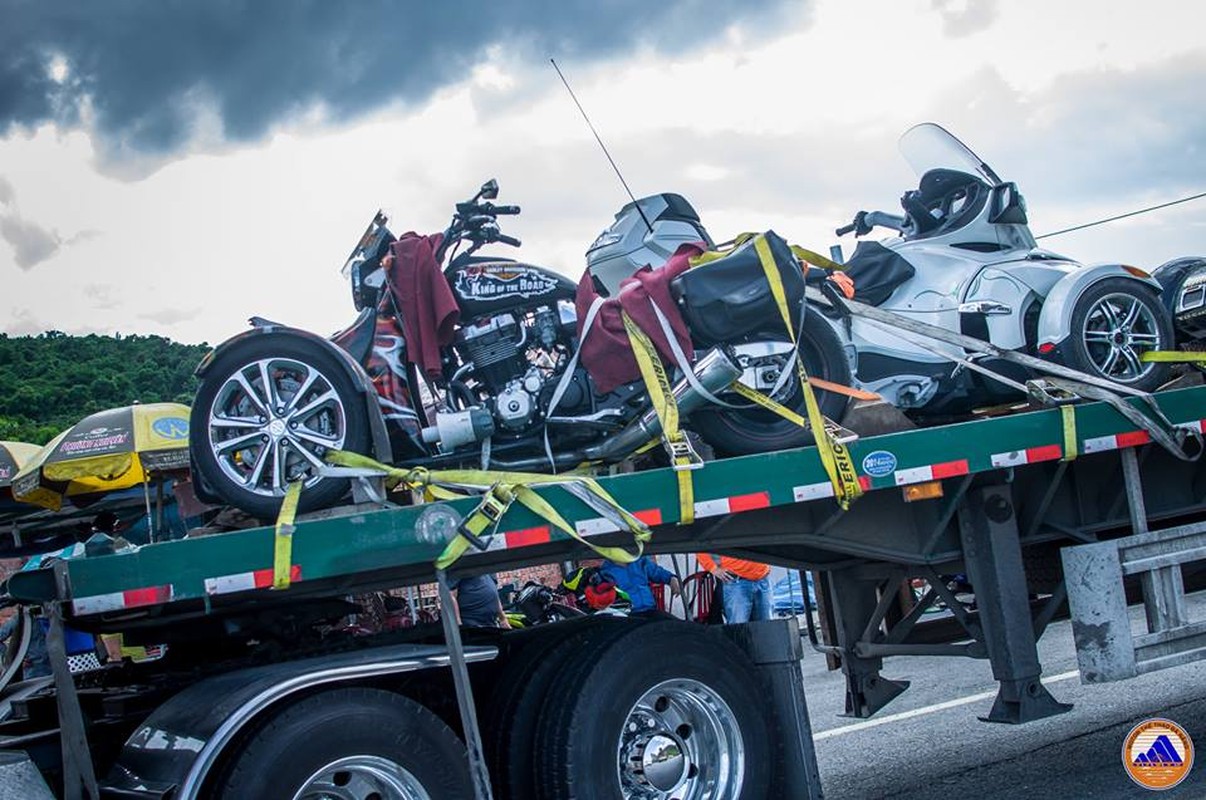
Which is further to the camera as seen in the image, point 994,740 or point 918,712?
point 918,712

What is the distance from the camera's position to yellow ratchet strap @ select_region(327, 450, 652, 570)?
425 centimetres

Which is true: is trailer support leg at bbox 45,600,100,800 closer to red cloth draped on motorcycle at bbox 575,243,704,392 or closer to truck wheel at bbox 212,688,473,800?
truck wheel at bbox 212,688,473,800

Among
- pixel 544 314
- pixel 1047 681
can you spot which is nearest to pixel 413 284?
pixel 544 314

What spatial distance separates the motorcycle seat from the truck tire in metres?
1.49

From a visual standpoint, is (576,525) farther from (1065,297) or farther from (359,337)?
(1065,297)

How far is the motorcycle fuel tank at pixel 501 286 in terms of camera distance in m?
5.56

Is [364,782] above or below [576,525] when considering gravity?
below

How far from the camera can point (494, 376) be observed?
5559 mm

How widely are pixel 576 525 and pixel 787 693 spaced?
1.23 m

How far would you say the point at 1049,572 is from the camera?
248 inches

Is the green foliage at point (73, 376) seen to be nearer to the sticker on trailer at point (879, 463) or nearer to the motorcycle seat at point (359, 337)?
the motorcycle seat at point (359, 337)

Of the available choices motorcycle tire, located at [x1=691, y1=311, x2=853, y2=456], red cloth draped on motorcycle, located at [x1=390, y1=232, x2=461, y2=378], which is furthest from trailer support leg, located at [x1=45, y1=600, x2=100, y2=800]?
motorcycle tire, located at [x1=691, y1=311, x2=853, y2=456]

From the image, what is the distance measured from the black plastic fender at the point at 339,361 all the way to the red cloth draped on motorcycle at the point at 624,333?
0.98m

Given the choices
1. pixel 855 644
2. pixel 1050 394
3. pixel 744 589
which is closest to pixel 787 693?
pixel 855 644
